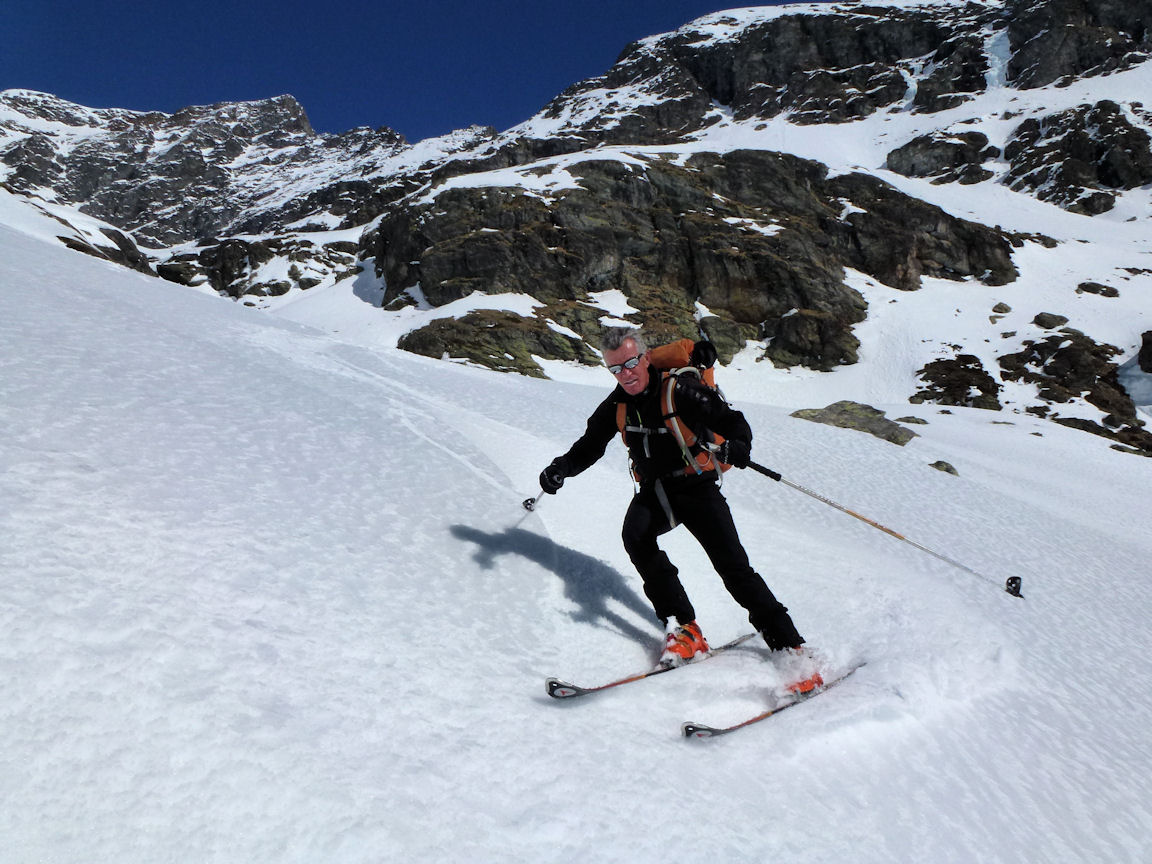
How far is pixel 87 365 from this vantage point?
4832 millimetres

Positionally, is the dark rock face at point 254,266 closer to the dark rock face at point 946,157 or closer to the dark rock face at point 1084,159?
the dark rock face at point 946,157

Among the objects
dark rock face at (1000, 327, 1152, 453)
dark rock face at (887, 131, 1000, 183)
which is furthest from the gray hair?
dark rock face at (887, 131, 1000, 183)

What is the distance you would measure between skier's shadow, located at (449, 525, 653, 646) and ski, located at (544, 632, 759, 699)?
0.39 m

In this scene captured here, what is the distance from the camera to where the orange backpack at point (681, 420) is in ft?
12.9

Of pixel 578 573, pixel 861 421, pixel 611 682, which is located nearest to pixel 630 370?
pixel 578 573

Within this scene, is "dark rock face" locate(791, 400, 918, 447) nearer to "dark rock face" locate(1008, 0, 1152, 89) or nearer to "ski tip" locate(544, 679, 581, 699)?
"ski tip" locate(544, 679, 581, 699)

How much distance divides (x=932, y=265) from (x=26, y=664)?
67417 mm

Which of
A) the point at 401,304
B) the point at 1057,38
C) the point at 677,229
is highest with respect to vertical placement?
the point at 1057,38

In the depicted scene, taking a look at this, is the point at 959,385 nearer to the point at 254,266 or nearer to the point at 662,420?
the point at 662,420

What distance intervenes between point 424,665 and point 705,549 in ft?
6.10

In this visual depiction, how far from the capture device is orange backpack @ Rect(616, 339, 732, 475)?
155 inches

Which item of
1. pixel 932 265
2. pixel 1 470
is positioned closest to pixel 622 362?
pixel 1 470

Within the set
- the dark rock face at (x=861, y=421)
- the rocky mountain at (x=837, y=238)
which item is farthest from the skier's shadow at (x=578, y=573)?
the rocky mountain at (x=837, y=238)

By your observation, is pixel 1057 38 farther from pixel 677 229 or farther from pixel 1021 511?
pixel 1021 511
